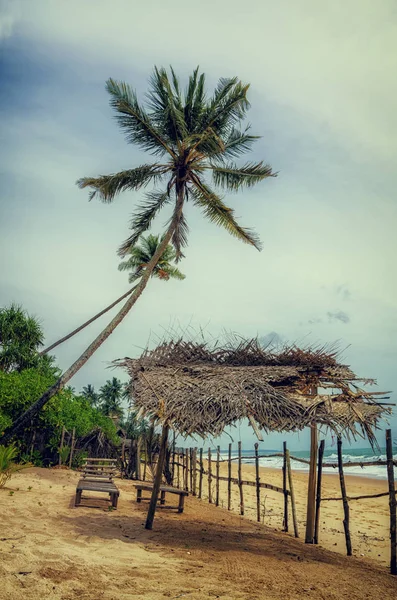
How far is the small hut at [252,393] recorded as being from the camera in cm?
639

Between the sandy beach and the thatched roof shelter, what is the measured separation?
1.77 m

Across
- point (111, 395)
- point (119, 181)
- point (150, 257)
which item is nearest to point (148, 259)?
point (150, 257)

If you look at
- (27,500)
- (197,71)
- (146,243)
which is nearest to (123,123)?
(197,71)

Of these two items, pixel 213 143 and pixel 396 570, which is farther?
pixel 213 143

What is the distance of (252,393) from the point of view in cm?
666

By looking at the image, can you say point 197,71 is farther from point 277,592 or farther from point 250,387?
point 277,592

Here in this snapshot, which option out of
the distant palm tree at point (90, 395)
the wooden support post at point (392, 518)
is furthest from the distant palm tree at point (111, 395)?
the wooden support post at point (392, 518)

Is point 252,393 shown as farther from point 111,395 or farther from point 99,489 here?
point 111,395

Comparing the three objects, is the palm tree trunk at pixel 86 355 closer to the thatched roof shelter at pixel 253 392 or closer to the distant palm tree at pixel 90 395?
the thatched roof shelter at pixel 253 392

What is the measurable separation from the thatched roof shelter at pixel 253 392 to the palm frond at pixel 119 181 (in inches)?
209

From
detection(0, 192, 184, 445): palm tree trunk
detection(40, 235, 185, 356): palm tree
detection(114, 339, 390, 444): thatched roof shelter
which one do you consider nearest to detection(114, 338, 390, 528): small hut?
detection(114, 339, 390, 444): thatched roof shelter

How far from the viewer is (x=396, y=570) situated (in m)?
5.96

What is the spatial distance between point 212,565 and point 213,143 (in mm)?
9622

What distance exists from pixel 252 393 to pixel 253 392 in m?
0.04
